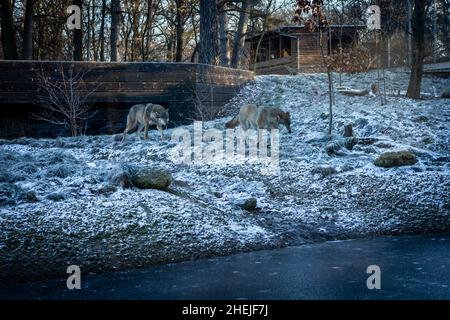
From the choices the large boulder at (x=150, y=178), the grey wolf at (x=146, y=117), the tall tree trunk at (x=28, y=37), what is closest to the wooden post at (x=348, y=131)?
the grey wolf at (x=146, y=117)

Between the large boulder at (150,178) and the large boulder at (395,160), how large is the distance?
539 centimetres

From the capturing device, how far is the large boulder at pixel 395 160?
13909 mm

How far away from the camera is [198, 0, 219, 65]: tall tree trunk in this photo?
21672 mm

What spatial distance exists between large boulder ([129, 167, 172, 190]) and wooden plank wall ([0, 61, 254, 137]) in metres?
7.69

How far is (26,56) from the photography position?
975 inches

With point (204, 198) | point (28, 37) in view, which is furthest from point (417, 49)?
point (28, 37)

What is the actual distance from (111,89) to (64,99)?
1.61 meters

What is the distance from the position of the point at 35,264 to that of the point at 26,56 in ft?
A: 59.6

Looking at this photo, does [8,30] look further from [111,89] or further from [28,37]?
[111,89]

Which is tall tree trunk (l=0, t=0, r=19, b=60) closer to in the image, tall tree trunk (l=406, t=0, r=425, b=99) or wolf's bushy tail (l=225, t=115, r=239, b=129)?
wolf's bushy tail (l=225, t=115, r=239, b=129)

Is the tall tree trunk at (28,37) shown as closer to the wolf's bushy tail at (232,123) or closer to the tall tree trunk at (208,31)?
the tall tree trunk at (208,31)

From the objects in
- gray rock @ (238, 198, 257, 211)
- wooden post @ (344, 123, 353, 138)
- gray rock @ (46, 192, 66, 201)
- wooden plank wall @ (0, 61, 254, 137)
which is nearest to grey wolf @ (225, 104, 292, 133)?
wooden post @ (344, 123, 353, 138)

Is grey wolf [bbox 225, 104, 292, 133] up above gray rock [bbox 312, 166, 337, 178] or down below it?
above
